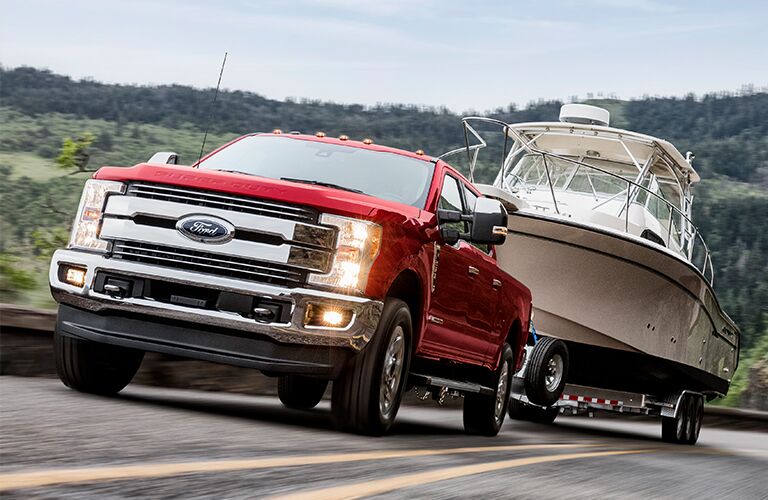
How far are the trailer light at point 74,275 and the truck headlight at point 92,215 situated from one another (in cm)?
17

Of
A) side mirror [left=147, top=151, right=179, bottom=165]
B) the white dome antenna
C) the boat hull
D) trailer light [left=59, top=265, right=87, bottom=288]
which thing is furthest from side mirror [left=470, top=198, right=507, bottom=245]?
the white dome antenna

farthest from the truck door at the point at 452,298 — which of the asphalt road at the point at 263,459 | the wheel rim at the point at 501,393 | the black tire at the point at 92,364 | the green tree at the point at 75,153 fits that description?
the green tree at the point at 75,153

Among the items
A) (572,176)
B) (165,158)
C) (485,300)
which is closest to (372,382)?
(165,158)

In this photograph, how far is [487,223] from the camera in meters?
8.57

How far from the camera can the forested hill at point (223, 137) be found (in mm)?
14258

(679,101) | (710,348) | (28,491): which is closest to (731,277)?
(710,348)

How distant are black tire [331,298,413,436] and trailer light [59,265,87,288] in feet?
5.61

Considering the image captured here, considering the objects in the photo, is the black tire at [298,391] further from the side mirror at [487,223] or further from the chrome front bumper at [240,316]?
the chrome front bumper at [240,316]

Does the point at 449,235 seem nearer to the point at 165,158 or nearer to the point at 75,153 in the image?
the point at 165,158

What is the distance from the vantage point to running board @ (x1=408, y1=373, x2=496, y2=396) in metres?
8.77

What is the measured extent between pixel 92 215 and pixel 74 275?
412mm

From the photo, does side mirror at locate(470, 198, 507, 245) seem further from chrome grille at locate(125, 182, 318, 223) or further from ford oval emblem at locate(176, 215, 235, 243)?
ford oval emblem at locate(176, 215, 235, 243)

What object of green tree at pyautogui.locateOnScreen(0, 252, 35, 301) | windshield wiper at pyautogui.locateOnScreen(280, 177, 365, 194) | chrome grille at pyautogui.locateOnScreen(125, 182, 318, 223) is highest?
windshield wiper at pyautogui.locateOnScreen(280, 177, 365, 194)

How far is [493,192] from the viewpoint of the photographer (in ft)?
49.0
